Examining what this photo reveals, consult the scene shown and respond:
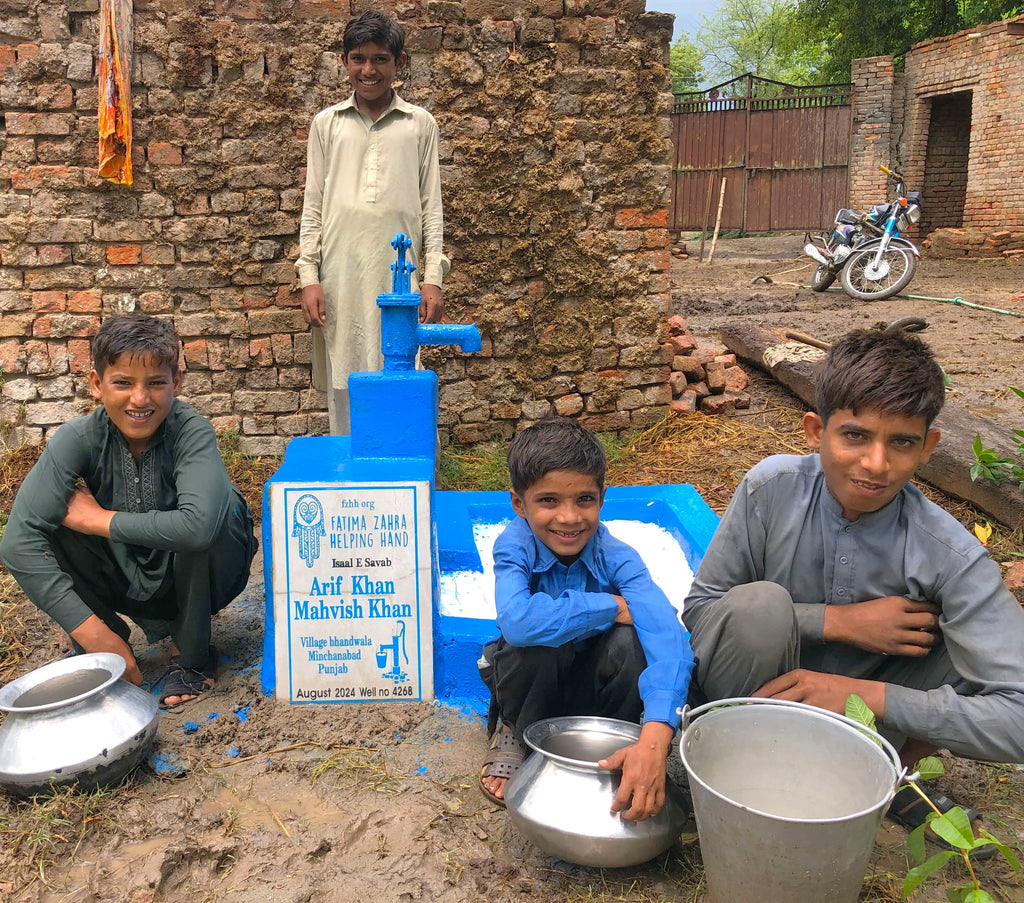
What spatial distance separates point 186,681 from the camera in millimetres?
2492

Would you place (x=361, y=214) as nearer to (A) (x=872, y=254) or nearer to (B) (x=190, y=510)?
(B) (x=190, y=510)

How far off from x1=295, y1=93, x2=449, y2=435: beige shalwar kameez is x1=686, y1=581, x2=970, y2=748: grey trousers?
85.6 inches

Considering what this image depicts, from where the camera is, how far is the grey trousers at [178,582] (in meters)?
2.39

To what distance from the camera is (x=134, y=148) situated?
4.22 meters

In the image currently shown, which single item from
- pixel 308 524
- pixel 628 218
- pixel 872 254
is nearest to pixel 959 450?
pixel 628 218

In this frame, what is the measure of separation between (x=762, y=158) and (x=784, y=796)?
47.9 ft

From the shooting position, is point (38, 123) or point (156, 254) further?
point (156, 254)

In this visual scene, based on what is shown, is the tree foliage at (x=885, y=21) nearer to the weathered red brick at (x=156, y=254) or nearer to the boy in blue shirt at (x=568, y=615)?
the weathered red brick at (x=156, y=254)

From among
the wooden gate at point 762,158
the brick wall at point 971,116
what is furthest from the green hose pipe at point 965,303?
the wooden gate at point 762,158

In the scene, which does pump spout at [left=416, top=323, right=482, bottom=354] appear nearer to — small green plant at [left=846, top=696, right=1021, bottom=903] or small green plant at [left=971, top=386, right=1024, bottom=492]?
small green plant at [left=846, top=696, right=1021, bottom=903]

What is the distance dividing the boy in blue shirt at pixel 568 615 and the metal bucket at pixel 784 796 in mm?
134

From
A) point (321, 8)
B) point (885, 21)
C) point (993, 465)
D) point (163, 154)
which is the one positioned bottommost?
point (993, 465)

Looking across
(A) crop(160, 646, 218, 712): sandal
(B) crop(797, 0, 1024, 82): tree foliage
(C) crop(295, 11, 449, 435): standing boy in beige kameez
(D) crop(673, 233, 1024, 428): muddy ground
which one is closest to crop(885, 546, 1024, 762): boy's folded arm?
(A) crop(160, 646, 218, 712): sandal

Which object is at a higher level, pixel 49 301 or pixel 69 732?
pixel 49 301
